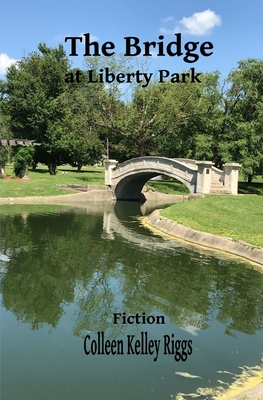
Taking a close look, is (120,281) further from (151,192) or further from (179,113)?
(179,113)

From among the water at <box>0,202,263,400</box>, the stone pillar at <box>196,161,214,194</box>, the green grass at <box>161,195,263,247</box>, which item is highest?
the stone pillar at <box>196,161,214,194</box>

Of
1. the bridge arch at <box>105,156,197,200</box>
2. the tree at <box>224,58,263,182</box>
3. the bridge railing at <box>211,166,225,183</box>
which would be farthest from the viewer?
the tree at <box>224,58,263,182</box>

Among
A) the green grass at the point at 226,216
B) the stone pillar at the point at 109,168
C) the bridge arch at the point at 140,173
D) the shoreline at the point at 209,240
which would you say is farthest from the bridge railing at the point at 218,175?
the stone pillar at the point at 109,168

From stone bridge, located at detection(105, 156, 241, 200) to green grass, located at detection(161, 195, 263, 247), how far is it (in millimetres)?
5153

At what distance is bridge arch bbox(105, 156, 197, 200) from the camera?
2759 centimetres

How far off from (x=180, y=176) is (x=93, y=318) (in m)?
20.8

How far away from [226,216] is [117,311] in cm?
975

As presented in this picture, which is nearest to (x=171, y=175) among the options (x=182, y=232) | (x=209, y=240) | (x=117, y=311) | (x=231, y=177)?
(x=231, y=177)

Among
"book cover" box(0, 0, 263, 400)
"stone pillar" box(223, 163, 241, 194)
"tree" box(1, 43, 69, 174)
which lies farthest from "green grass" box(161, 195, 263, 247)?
"tree" box(1, 43, 69, 174)

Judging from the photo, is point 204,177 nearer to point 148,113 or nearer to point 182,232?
point 182,232

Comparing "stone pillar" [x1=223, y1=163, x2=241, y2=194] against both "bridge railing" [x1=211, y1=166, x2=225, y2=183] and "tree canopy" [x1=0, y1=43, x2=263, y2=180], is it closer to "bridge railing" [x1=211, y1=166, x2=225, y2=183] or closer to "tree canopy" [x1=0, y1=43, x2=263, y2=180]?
"bridge railing" [x1=211, y1=166, x2=225, y2=183]

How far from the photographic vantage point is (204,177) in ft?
85.9

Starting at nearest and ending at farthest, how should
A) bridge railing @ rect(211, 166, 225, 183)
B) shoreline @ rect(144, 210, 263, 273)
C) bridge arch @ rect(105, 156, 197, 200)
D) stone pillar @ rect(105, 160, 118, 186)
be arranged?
shoreline @ rect(144, 210, 263, 273)
bridge railing @ rect(211, 166, 225, 183)
bridge arch @ rect(105, 156, 197, 200)
stone pillar @ rect(105, 160, 118, 186)

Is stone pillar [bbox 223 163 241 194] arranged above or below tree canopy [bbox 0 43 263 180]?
below
